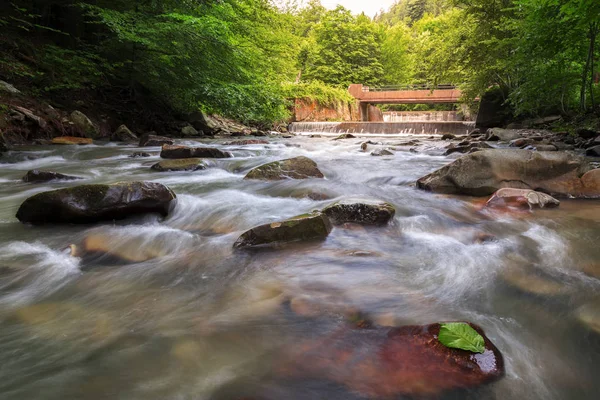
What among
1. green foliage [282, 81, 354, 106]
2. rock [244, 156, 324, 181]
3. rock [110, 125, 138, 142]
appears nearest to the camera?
rock [244, 156, 324, 181]

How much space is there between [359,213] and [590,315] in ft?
5.82

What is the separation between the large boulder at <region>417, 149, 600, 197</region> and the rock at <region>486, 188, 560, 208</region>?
30cm

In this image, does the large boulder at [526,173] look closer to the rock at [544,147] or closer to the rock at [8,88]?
the rock at [544,147]

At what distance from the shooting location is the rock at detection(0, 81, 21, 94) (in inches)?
320

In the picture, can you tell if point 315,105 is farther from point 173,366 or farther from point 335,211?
point 173,366

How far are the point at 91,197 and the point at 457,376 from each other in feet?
10.1

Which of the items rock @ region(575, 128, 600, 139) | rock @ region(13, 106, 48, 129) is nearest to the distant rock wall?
rock @ region(13, 106, 48, 129)

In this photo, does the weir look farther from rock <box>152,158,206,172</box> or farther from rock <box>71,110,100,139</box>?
rock <box>152,158,206,172</box>

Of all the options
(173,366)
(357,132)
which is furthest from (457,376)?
(357,132)

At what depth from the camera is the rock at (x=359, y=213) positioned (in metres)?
3.12

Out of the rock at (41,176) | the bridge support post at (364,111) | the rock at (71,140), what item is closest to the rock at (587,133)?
the rock at (41,176)

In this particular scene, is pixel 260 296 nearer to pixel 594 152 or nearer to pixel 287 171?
pixel 287 171

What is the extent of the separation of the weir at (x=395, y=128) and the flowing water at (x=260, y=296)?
15.3m

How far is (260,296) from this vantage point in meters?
1.94
